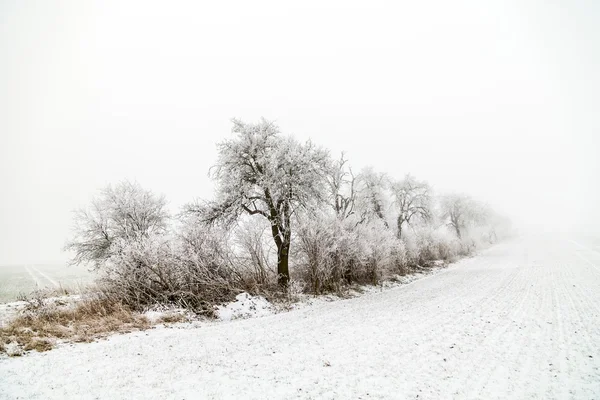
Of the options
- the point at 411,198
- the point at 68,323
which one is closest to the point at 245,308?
the point at 68,323

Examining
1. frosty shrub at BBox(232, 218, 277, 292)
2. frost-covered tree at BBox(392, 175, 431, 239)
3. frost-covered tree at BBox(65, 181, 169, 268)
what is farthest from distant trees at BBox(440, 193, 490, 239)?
frost-covered tree at BBox(65, 181, 169, 268)

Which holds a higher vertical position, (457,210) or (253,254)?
(457,210)

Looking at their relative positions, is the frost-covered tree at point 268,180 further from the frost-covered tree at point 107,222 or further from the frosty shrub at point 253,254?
the frost-covered tree at point 107,222

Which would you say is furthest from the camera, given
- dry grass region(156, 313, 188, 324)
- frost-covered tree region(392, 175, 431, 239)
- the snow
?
frost-covered tree region(392, 175, 431, 239)

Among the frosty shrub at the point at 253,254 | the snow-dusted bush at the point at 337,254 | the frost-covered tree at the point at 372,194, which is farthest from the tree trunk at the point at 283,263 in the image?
the frost-covered tree at the point at 372,194

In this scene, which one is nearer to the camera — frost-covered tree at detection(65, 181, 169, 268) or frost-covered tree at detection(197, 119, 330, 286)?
frost-covered tree at detection(197, 119, 330, 286)

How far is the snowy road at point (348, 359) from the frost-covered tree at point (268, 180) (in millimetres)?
5861

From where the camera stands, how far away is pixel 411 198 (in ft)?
120

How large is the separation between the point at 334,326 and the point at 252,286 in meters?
5.84

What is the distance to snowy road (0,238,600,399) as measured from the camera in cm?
550

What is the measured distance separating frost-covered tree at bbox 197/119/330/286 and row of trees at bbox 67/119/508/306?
0.19 feet

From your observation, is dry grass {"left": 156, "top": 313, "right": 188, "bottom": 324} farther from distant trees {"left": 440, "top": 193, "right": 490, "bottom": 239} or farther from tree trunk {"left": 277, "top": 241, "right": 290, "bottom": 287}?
distant trees {"left": 440, "top": 193, "right": 490, "bottom": 239}

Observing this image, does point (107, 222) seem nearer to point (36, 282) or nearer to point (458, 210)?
point (36, 282)

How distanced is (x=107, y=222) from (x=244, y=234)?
14.6m
